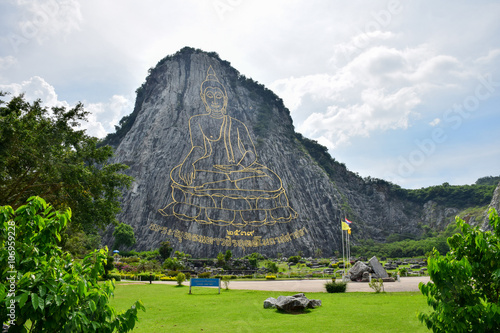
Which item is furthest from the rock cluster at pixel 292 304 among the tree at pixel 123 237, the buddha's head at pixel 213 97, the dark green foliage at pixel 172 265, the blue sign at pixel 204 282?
the buddha's head at pixel 213 97

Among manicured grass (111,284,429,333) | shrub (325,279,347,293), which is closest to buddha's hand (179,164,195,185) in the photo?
shrub (325,279,347,293)

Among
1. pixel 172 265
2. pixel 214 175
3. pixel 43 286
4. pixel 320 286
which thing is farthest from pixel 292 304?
pixel 214 175

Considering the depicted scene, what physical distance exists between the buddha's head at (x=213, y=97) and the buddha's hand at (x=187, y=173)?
427 inches

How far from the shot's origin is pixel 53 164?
13109 mm

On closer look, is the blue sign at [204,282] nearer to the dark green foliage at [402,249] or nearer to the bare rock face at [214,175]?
the bare rock face at [214,175]

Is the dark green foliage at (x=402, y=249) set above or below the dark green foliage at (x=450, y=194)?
below

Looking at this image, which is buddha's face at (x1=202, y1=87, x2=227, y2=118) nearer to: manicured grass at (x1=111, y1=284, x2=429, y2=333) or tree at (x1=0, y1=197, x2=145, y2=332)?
manicured grass at (x1=111, y1=284, x2=429, y2=333)

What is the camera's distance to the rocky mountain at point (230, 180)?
47469mm

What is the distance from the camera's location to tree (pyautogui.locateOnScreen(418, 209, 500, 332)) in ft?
12.7

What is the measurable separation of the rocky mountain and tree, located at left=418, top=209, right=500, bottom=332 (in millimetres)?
41634

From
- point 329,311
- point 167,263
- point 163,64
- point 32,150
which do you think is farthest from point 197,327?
point 163,64

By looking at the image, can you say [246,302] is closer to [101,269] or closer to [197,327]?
[197,327]

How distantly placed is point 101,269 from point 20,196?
42.1ft

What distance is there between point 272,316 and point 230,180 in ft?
140
